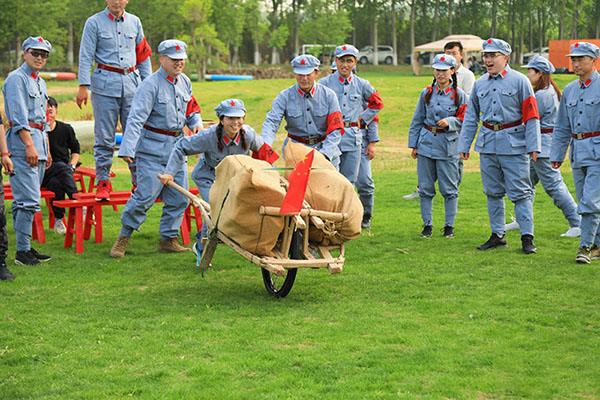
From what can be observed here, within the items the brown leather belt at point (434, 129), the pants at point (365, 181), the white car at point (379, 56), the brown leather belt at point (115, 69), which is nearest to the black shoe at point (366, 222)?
the pants at point (365, 181)

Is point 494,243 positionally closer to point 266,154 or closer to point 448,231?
point 448,231

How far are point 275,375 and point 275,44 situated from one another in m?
63.2

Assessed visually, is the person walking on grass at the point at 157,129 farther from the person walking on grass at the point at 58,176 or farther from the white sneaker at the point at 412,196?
the white sneaker at the point at 412,196

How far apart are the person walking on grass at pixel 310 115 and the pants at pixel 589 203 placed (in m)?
2.56

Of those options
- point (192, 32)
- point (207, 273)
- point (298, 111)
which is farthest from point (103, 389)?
point (192, 32)

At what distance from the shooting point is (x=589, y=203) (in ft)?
27.8

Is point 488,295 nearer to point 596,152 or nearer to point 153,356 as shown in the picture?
point 596,152

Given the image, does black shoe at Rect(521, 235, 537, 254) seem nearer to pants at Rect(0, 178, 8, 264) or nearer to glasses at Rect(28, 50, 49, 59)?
pants at Rect(0, 178, 8, 264)

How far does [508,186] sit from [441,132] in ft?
3.79

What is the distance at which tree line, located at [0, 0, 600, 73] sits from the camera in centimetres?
5519

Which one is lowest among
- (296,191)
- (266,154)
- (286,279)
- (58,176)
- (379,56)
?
(286,279)

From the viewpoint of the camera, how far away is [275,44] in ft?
220

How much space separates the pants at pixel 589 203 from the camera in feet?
27.8

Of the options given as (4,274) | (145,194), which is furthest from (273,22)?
(4,274)
